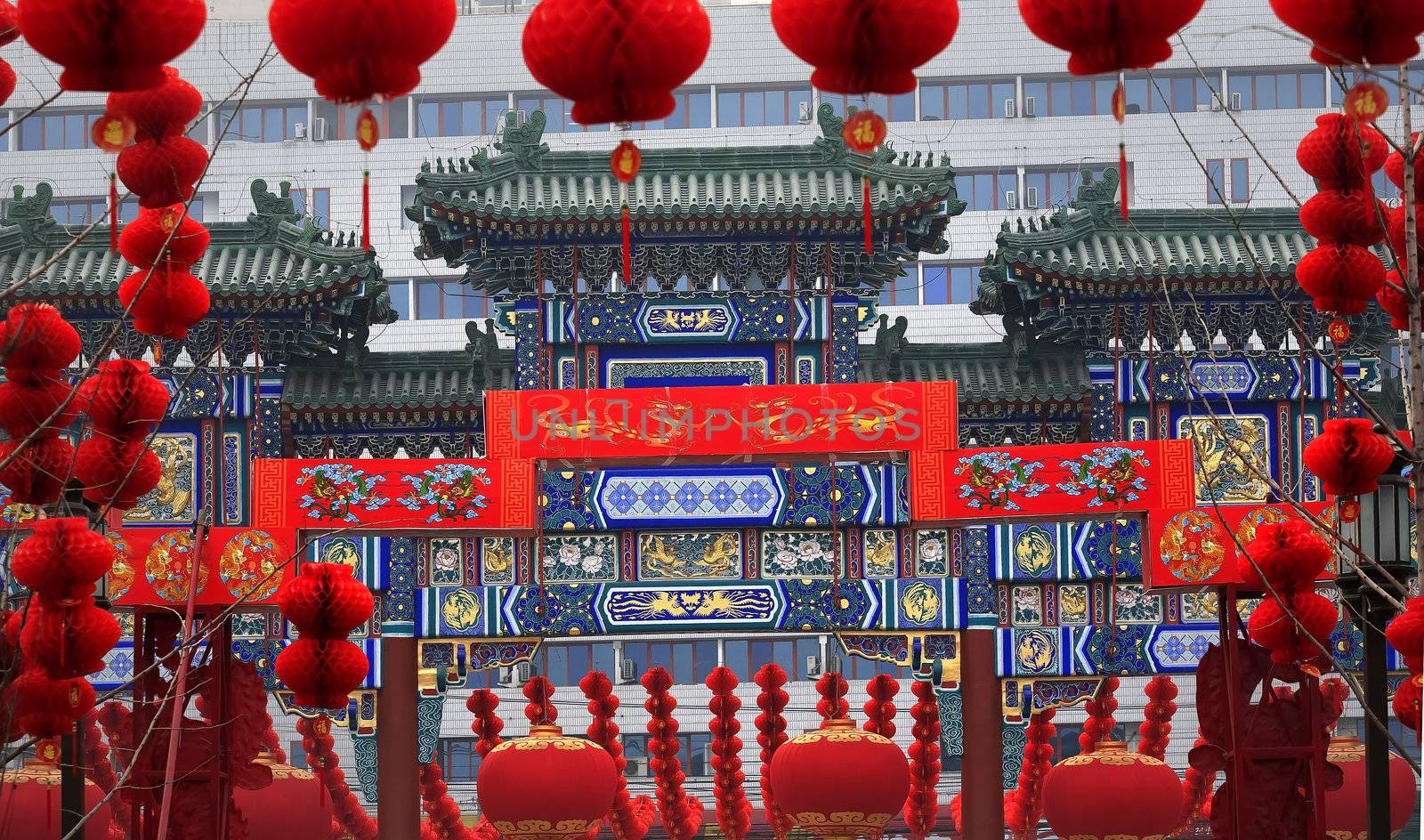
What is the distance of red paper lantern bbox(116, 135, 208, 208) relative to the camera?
24.0 feet

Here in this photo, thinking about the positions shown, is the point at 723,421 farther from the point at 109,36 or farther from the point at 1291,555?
the point at 109,36

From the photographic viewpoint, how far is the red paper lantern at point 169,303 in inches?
296

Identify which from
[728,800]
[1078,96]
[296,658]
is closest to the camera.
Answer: [296,658]

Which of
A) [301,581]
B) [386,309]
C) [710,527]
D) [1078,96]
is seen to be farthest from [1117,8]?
[1078,96]

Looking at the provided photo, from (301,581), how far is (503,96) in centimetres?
2396

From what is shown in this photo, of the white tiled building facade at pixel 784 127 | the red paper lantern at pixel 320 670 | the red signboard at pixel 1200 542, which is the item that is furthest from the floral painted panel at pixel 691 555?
the white tiled building facade at pixel 784 127

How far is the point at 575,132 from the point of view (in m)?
32.2

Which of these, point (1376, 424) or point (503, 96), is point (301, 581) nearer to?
point (1376, 424)

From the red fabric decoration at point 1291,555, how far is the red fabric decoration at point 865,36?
4.24 meters

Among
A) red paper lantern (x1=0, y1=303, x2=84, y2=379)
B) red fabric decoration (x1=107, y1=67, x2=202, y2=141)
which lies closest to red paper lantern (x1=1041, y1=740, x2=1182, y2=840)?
red paper lantern (x1=0, y1=303, x2=84, y2=379)

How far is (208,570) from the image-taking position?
12.1 meters

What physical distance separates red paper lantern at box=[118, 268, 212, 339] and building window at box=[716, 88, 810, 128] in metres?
24.9

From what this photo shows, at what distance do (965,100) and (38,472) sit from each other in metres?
25.9

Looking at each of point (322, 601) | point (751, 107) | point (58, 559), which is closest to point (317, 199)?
point (751, 107)
